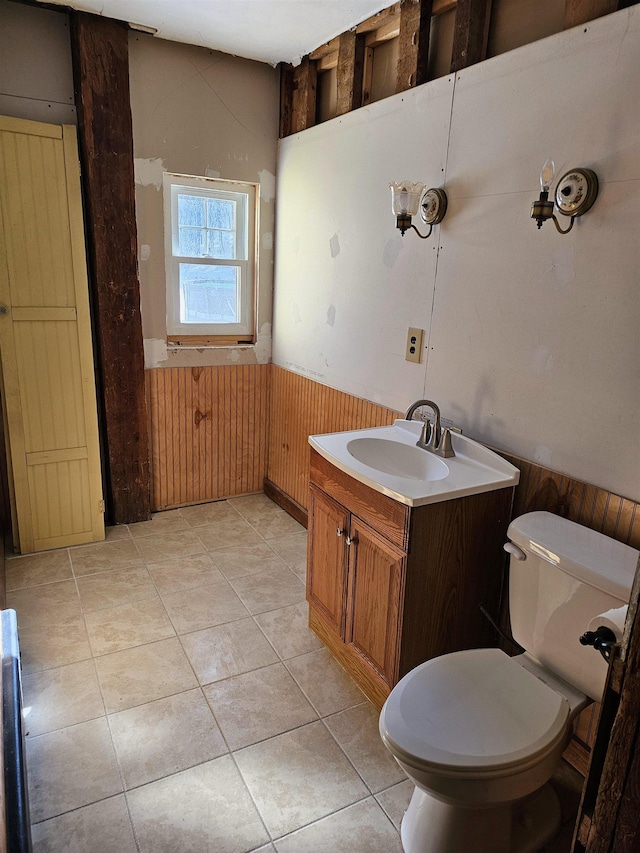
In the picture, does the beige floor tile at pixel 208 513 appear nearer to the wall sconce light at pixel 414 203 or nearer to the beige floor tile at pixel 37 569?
the beige floor tile at pixel 37 569

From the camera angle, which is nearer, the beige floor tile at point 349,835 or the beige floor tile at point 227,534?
the beige floor tile at point 349,835

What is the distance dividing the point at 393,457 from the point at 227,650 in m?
1.03

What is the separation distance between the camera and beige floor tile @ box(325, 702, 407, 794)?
5.75 feet

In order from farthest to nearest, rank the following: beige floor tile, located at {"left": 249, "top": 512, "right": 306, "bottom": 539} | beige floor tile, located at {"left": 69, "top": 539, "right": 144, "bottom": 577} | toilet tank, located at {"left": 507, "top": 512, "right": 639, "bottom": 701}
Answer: beige floor tile, located at {"left": 249, "top": 512, "right": 306, "bottom": 539} < beige floor tile, located at {"left": 69, "top": 539, "right": 144, "bottom": 577} < toilet tank, located at {"left": 507, "top": 512, "right": 639, "bottom": 701}

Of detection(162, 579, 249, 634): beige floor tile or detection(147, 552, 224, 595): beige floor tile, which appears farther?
detection(147, 552, 224, 595): beige floor tile

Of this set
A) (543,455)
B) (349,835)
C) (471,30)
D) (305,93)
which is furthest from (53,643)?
(305,93)

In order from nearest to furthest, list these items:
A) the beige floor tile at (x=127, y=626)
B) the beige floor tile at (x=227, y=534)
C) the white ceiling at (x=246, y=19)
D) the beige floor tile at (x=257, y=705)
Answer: the beige floor tile at (x=257, y=705) → the beige floor tile at (x=127, y=626) → the white ceiling at (x=246, y=19) → the beige floor tile at (x=227, y=534)

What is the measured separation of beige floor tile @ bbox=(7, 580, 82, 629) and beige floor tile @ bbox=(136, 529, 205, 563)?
1.40ft

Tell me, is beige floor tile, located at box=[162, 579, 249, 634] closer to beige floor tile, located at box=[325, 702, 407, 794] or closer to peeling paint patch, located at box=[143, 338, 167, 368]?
beige floor tile, located at box=[325, 702, 407, 794]

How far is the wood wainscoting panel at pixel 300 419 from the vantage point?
110 inches

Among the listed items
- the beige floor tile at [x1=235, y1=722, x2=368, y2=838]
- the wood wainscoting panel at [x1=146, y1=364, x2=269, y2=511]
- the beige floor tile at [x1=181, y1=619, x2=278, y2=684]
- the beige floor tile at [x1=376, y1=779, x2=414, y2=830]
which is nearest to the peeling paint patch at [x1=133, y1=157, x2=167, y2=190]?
the wood wainscoting panel at [x1=146, y1=364, x2=269, y2=511]

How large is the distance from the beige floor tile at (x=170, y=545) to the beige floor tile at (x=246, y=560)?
150 millimetres

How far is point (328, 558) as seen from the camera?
86.0 inches

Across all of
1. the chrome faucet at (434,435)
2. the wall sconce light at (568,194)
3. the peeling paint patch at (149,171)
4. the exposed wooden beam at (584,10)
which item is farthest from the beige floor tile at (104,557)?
the exposed wooden beam at (584,10)
